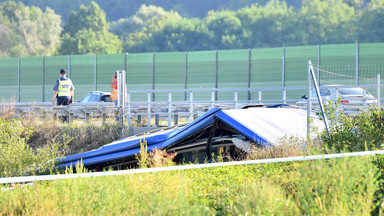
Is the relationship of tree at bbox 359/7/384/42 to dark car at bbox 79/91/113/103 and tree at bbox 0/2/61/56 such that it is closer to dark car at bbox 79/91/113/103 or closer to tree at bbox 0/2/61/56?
tree at bbox 0/2/61/56

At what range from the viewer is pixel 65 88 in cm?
1888

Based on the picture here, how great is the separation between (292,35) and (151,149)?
64.9 m

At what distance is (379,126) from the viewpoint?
8.87m

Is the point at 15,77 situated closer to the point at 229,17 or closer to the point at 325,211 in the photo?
the point at 325,211

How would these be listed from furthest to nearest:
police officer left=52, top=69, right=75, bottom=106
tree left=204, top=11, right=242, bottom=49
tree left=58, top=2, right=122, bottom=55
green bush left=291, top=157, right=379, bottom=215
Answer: tree left=204, top=11, right=242, bottom=49 < tree left=58, top=2, right=122, bottom=55 < police officer left=52, top=69, right=75, bottom=106 < green bush left=291, top=157, right=379, bottom=215

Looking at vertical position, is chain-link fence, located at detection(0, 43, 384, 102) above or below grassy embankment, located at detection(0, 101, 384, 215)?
above

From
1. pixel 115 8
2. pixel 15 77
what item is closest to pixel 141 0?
pixel 115 8

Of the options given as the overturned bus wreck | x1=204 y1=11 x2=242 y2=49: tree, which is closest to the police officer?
the overturned bus wreck

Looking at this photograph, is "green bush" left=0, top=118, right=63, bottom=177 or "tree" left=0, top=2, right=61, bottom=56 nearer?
"green bush" left=0, top=118, right=63, bottom=177

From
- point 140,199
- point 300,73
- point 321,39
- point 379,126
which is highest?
point 321,39

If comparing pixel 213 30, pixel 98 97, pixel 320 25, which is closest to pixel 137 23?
pixel 213 30

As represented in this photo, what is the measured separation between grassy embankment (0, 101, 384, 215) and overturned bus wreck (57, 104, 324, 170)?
5.99ft

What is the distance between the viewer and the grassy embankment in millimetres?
5457

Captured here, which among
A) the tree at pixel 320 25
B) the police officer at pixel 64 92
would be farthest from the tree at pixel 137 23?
the police officer at pixel 64 92
